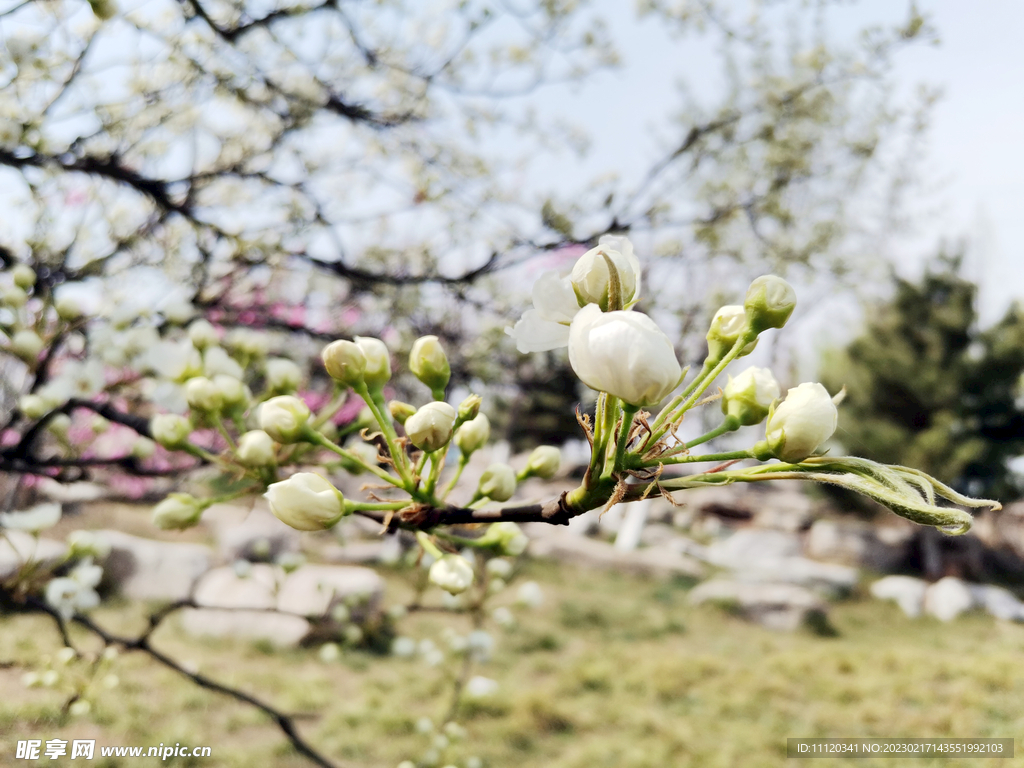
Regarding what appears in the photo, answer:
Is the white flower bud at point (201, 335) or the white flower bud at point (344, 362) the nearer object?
the white flower bud at point (344, 362)

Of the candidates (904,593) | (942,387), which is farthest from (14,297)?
(942,387)

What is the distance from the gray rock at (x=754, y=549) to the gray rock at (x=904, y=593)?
164 centimetres

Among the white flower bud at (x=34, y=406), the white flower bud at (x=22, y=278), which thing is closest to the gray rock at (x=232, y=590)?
the white flower bud at (x=34, y=406)

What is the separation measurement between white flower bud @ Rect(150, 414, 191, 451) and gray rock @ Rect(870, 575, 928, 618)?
9.08m

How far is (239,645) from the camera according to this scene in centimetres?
433

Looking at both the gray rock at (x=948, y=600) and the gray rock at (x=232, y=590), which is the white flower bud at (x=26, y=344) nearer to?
the gray rock at (x=232, y=590)

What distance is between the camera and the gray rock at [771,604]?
6.65m

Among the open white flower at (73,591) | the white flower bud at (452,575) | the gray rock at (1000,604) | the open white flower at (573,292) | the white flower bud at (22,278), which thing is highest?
the white flower bud at (22,278)

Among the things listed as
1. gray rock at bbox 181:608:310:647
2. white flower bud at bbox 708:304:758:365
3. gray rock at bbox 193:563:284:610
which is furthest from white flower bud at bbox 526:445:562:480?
gray rock at bbox 193:563:284:610

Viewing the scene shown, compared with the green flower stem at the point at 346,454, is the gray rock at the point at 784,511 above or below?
above

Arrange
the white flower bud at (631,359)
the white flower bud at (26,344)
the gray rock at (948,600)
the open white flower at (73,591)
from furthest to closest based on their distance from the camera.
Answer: the gray rock at (948,600) < the open white flower at (73,591) < the white flower bud at (26,344) < the white flower bud at (631,359)

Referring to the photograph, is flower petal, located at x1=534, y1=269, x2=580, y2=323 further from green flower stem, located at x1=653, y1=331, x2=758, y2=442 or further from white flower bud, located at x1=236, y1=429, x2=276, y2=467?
white flower bud, located at x1=236, y1=429, x2=276, y2=467

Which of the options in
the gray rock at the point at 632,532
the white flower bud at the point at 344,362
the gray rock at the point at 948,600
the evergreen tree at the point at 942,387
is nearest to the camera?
the white flower bud at the point at 344,362

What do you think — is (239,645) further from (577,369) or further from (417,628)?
(577,369)
